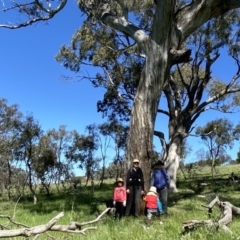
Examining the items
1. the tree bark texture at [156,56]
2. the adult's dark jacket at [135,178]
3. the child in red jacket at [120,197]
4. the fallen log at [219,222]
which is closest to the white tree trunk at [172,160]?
the tree bark texture at [156,56]

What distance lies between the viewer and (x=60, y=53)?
2073 cm

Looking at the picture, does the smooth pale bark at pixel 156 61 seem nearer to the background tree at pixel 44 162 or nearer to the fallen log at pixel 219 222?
the fallen log at pixel 219 222

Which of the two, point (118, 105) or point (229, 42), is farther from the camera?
point (118, 105)

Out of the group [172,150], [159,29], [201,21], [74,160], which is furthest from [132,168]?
[74,160]

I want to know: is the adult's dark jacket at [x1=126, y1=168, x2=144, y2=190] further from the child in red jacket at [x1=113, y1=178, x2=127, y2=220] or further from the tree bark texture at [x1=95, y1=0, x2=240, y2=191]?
the tree bark texture at [x1=95, y1=0, x2=240, y2=191]

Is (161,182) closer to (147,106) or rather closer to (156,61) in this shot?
(147,106)

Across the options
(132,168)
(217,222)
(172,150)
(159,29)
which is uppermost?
(159,29)

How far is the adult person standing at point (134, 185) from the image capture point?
385 inches

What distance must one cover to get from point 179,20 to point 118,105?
460 inches

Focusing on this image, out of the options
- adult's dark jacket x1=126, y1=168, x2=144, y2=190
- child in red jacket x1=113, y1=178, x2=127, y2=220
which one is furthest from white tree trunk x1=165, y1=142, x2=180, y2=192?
child in red jacket x1=113, y1=178, x2=127, y2=220

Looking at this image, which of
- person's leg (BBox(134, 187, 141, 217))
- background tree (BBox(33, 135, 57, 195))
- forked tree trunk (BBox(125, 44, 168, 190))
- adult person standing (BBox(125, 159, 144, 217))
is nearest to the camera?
person's leg (BBox(134, 187, 141, 217))

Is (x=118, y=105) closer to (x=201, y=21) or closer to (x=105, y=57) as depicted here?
(x=105, y=57)

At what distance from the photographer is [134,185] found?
987 centimetres

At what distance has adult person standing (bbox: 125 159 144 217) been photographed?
978cm
